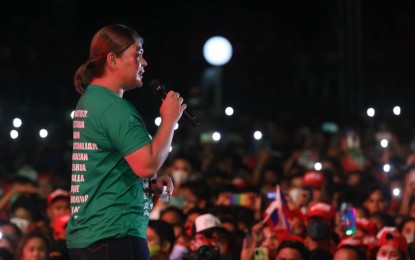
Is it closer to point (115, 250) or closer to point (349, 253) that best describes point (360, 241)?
point (349, 253)

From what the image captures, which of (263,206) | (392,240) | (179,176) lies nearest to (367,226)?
(263,206)

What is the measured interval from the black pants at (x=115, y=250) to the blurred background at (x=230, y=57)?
18608mm

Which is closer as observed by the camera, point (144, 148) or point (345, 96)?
point (144, 148)

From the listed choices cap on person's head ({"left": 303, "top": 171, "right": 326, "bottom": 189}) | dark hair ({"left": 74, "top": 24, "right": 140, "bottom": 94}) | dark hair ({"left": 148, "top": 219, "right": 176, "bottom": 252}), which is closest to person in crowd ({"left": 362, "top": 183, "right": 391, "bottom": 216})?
cap on person's head ({"left": 303, "top": 171, "right": 326, "bottom": 189})

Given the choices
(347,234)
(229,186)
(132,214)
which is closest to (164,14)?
(229,186)

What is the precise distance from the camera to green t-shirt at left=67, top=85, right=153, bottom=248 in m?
4.65

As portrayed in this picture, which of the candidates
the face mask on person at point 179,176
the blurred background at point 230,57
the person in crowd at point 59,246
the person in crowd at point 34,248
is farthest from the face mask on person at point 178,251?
the blurred background at point 230,57

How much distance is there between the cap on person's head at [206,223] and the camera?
905 cm

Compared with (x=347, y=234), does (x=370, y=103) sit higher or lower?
higher

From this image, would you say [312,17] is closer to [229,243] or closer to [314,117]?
[314,117]

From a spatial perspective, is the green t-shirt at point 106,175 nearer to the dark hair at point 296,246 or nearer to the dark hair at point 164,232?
the dark hair at point 296,246

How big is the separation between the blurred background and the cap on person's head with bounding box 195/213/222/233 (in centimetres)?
1409

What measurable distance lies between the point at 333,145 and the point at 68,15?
1552cm

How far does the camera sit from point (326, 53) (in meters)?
32.4
